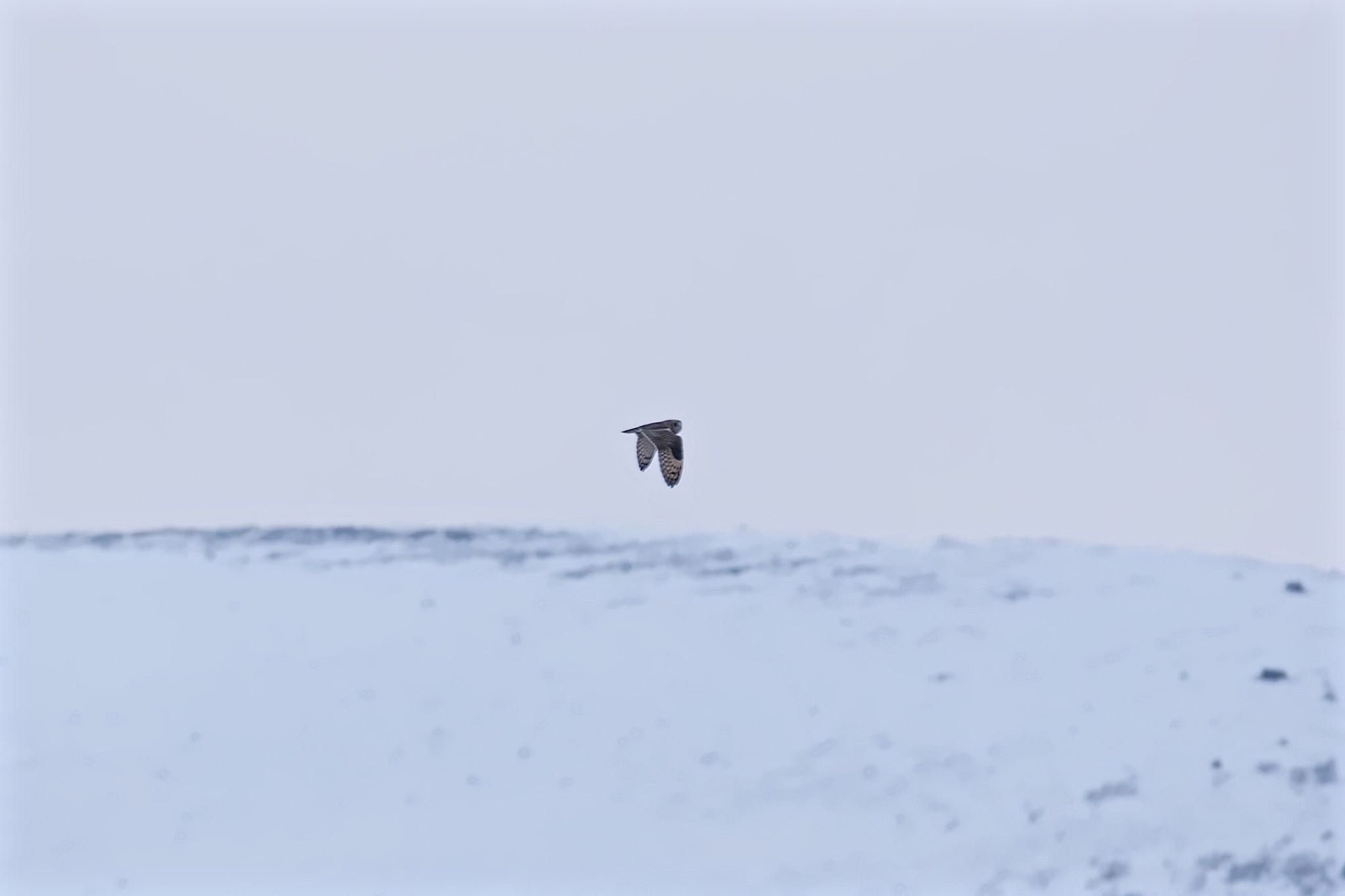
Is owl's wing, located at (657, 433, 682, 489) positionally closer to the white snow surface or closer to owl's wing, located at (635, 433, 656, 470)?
owl's wing, located at (635, 433, 656, 470)

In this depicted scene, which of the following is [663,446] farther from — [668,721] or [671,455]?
[668,721]

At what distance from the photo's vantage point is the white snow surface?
40.1ft

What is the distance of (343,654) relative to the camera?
1421 centimetres

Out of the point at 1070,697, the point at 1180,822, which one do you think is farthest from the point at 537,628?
the point at 1180,822

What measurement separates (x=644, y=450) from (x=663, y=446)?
170 mm

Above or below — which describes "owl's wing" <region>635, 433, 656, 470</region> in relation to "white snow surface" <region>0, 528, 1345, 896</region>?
above

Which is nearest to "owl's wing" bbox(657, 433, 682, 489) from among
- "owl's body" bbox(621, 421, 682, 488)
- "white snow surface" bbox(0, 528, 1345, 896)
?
"owl's body" bbox(621, 421, 682, 488)

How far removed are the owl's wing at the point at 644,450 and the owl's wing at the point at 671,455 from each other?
0.26 feet

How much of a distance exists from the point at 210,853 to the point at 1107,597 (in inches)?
325

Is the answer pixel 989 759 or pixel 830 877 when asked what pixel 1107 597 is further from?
pixel 830 877

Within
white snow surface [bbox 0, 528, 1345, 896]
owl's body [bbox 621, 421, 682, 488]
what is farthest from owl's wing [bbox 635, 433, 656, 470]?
white snow surface [bbox 0, 528, 1345, 896]

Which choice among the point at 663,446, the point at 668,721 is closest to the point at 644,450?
the point at 663,446

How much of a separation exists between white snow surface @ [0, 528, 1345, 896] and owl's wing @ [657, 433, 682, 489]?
1.97 m

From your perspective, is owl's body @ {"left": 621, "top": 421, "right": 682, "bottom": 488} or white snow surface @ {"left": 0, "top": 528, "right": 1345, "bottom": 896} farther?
owl's body @ {"left": 621, "top": 421, "right": 682, "bottom": 488}
